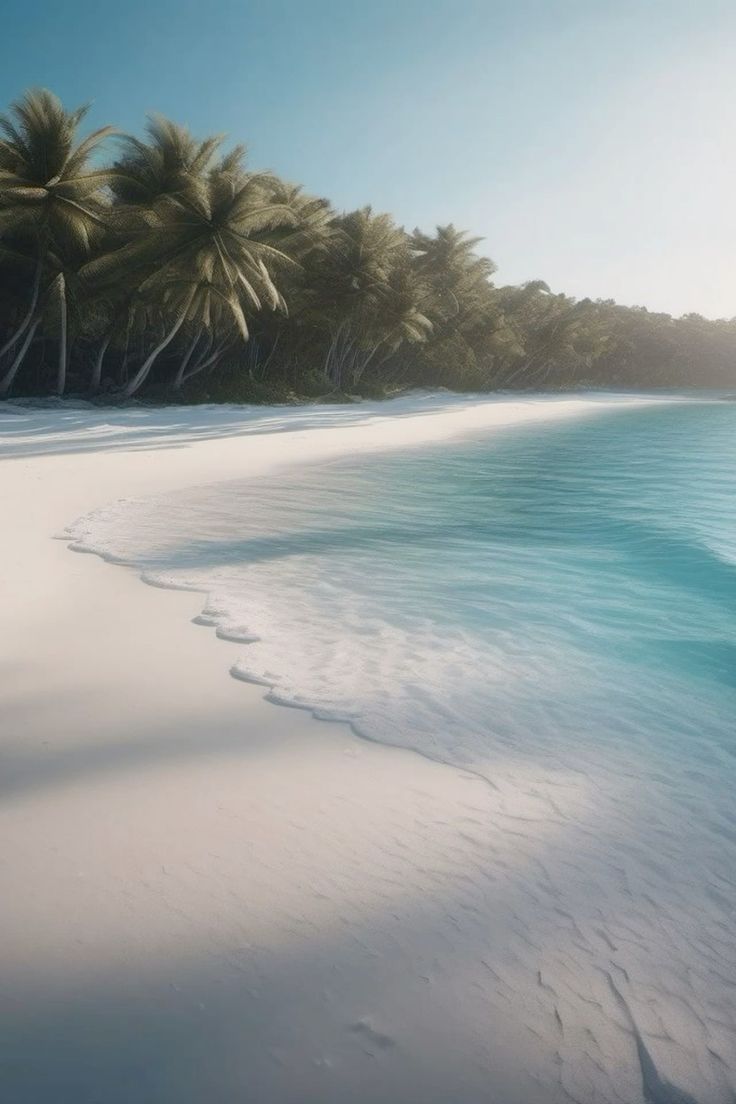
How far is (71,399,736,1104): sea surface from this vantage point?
146cm

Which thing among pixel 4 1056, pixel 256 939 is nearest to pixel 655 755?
pixel 256 939

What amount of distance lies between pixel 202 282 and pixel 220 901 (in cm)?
1622

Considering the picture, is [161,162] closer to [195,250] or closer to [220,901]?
[195,250]

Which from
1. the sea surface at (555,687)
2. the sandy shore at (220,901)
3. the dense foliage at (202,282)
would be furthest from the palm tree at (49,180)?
the sandy shore at (220,901)

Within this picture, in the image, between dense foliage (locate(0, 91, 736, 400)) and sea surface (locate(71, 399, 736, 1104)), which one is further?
dense foliage (locate(0, 91, 736, 400))

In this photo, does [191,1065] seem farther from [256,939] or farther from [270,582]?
[270,582]

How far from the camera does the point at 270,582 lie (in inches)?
172

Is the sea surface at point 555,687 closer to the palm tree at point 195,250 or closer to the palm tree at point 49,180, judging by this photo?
the palm tree at point 195,250

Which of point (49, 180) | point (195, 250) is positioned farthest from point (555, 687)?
point (49, 180)

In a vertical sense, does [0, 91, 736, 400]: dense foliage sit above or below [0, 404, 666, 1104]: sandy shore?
above

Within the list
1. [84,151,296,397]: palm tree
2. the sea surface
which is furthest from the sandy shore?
[84,151,296,397]: palm tree

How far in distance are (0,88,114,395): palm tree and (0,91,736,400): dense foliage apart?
36mm

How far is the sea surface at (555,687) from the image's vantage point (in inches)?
57.5

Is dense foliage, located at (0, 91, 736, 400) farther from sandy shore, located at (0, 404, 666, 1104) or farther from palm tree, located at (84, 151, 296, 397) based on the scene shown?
sandy shore, located at (0, 404, 666, 1104)
